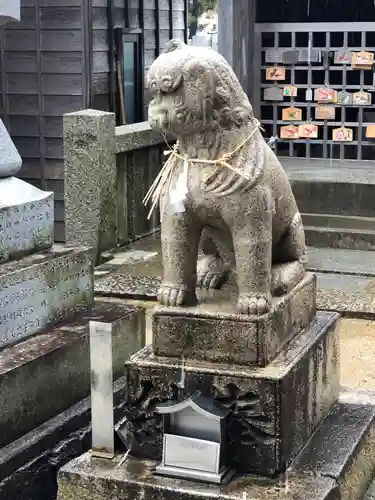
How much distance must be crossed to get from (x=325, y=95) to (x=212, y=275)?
6813 millimetres

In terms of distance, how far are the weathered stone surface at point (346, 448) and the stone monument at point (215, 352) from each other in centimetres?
1

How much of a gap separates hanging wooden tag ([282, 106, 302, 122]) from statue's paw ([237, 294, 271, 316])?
7190 millimetres

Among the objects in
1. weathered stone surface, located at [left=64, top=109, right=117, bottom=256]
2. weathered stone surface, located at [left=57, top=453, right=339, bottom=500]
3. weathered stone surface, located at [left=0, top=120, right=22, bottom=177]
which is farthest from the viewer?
weathered stone surface, located at [left=64, top=109, right=117, bottom=256]

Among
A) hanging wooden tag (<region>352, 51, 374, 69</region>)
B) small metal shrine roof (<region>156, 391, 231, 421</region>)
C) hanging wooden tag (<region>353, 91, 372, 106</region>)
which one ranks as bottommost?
small metal shrine roof (<region>156, 391, 231, 421</region>)

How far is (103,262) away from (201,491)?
462 cm

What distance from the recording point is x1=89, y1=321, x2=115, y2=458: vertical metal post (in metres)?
3.46

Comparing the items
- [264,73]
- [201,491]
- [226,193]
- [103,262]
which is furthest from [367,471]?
[264,73]

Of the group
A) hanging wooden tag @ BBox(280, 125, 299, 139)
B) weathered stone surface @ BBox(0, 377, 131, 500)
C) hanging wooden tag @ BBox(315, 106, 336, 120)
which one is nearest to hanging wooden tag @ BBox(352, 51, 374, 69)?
hanging wooden tag @ BBox(315, 106, 336, 120)

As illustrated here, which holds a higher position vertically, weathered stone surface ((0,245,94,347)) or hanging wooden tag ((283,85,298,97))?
hanging wooden tag ((283,85,298,97))

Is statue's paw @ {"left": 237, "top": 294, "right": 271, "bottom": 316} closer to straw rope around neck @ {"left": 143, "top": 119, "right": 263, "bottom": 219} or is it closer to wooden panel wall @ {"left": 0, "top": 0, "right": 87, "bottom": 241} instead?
straw rope around neck @ {"left": 143, "top": 119, "right": 263, "bottom": 219}

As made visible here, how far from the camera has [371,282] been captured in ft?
23.1

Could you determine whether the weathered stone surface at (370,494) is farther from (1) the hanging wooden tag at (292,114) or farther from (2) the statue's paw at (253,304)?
(1) the hanging wooden tag at (292,114)

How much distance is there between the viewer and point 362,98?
10.1 m

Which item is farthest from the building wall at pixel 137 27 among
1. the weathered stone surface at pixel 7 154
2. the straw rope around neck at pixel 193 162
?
the straw rope around neck at pixel 193 162
